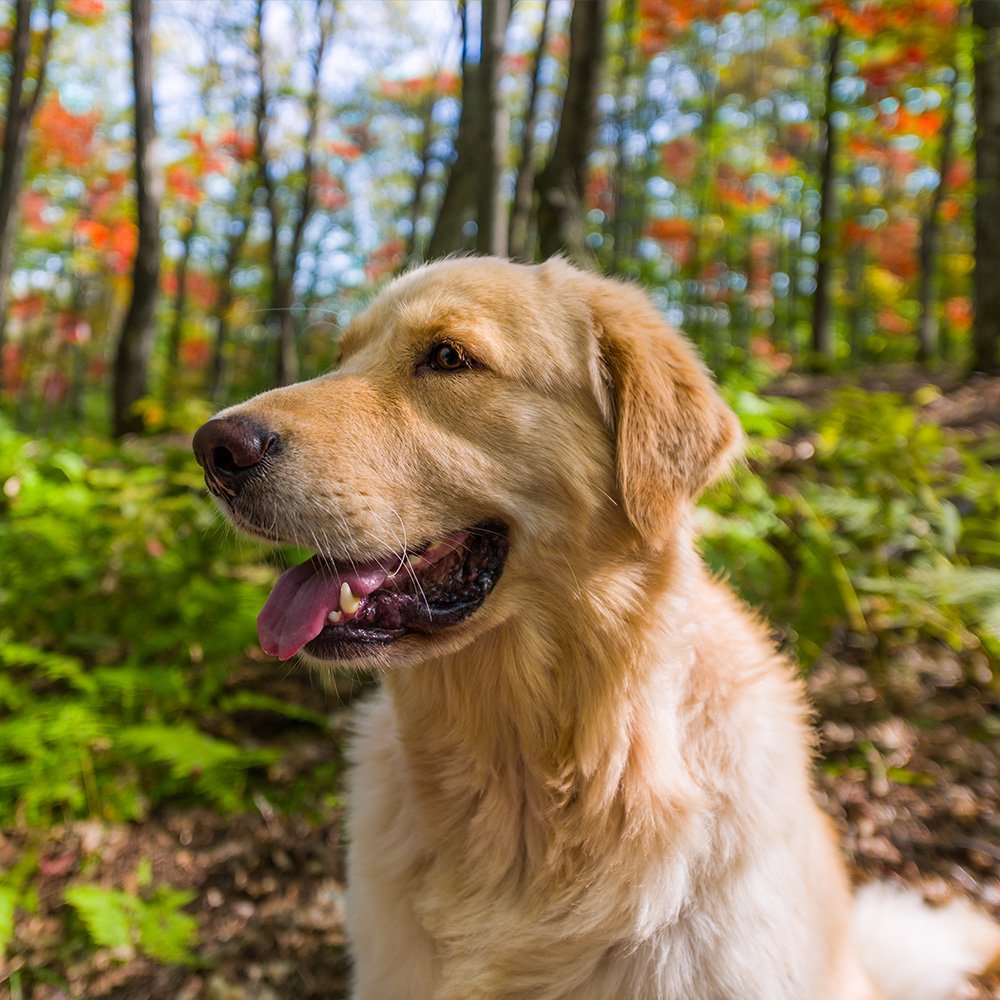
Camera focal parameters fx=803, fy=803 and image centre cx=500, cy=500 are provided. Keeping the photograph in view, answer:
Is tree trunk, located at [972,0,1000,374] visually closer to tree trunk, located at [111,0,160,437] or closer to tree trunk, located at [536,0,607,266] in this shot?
tree trunk, located at [536,0,607,266]

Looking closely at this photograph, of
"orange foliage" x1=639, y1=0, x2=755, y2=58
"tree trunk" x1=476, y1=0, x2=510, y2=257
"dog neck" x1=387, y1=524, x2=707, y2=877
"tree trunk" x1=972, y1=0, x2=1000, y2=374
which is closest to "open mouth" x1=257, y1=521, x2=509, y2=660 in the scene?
"dog neck" x1=387, y1=524, x2=707, y2=877

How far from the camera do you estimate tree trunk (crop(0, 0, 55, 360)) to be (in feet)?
32.8

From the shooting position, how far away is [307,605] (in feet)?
7.01

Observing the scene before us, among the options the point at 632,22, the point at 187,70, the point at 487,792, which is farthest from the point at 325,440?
the point at 187,70

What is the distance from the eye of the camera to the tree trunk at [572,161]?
5848 millimetres

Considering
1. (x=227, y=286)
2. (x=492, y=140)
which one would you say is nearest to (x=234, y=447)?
(x=492, y=140)

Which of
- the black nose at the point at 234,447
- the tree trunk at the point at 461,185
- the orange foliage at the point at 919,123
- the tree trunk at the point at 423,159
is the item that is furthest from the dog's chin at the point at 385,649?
the tree trunk at the point at 423,159

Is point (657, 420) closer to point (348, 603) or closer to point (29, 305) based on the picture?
point (348, 603)

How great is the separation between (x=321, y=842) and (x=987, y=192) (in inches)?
377

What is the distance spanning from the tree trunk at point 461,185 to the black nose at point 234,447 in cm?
527

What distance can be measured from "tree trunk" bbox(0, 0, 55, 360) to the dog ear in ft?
35.6

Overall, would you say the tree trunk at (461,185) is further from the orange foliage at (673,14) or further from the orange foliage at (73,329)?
the orange foliage at (73,329)

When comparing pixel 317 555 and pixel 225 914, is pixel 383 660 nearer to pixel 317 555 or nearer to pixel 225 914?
pixel 317 555

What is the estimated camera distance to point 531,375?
7.54 feet
